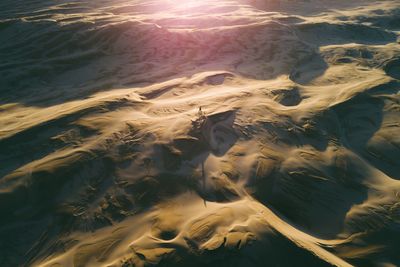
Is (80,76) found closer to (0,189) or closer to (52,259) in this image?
(0,189)

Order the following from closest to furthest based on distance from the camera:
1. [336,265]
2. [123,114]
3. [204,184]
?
[336,265] → [204,184] → [123,114]

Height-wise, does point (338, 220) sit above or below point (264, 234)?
below

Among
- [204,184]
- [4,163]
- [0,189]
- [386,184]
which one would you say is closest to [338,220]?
[386,184]

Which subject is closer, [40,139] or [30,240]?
[30,240]

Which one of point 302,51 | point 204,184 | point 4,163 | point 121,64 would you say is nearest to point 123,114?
point 4,163

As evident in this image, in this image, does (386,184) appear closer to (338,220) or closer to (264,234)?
(338,220)

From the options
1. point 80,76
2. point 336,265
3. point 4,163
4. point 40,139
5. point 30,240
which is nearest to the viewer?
point 336,265
